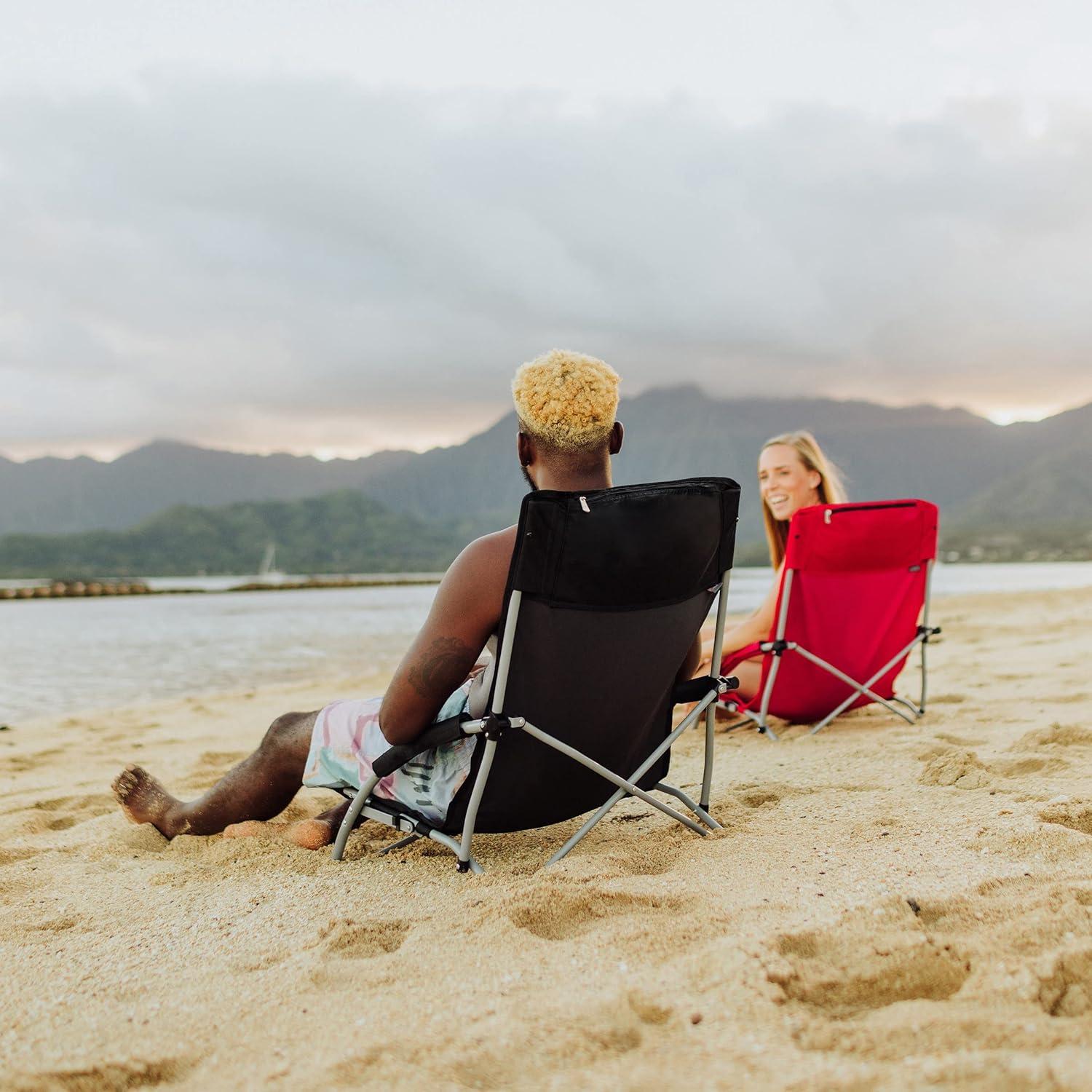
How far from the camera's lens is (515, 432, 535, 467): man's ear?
106 inches

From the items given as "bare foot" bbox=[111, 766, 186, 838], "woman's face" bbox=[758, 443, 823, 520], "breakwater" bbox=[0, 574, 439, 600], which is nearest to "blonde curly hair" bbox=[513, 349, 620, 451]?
"bare foot" bbox=[111, 766, 186, 838]

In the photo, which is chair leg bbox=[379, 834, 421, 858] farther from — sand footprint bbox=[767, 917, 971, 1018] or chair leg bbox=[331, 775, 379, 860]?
sand footprint bbox=[767, 917, 971, 1018]

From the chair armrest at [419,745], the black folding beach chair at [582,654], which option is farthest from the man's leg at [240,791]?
the chair armrest at [419,745]

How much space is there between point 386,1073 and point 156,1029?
1.92 ft

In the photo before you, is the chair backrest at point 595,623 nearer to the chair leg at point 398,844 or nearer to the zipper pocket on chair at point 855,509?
the chair leg at point 398,844

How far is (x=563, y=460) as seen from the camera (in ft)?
8.71

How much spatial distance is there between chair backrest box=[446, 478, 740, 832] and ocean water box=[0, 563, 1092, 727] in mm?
6801

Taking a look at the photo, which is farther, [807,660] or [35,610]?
[35,610]

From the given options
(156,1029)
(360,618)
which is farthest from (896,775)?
(360,618)

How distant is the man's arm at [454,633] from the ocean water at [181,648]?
668 cm

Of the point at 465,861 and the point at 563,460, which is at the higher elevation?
the point at 563,460

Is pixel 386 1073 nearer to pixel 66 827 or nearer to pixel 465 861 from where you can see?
pixel 465 861

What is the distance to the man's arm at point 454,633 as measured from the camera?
253 centimetres

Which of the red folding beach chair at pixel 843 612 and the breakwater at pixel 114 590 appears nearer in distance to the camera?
the red folding beach chair at pixel 843 612
